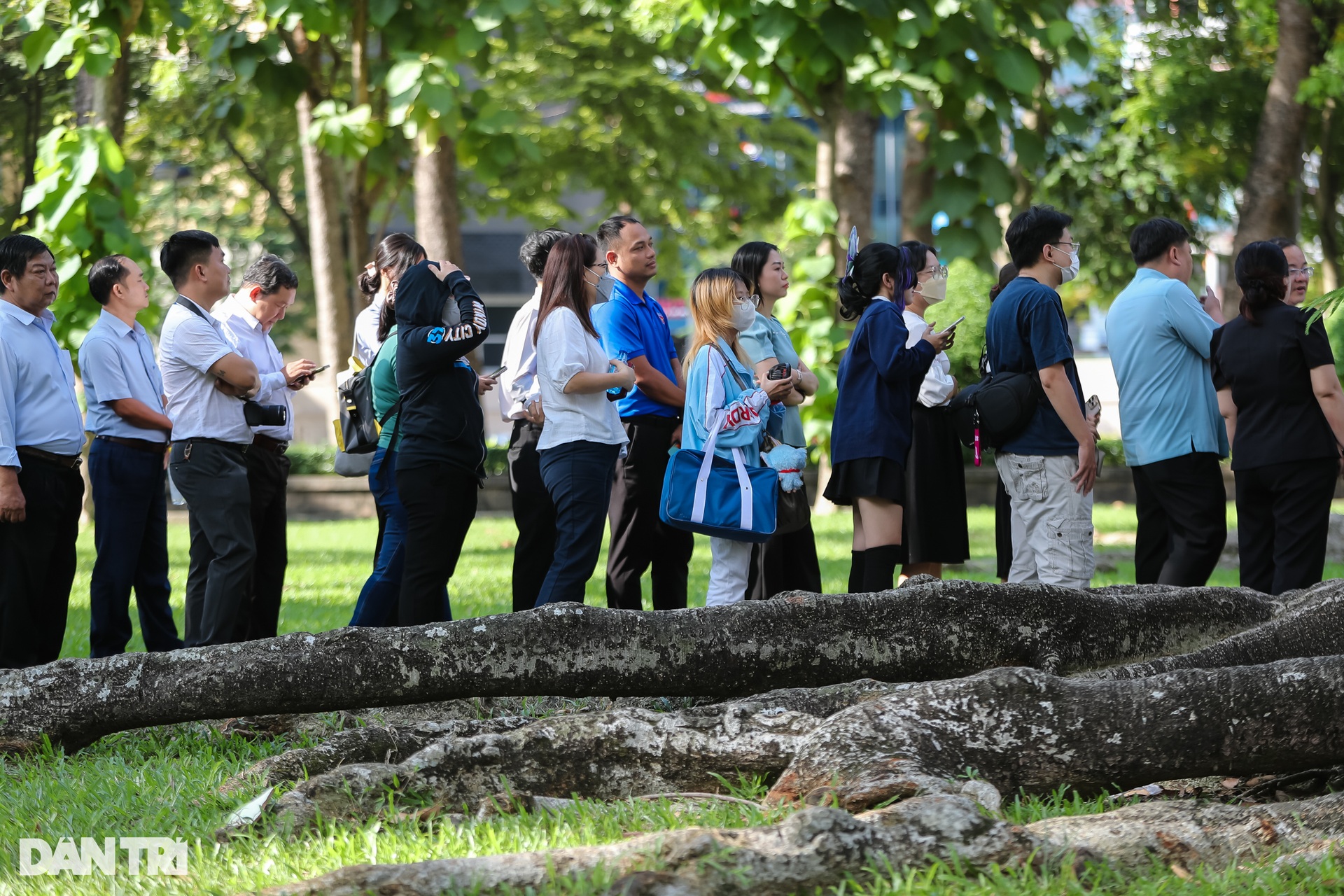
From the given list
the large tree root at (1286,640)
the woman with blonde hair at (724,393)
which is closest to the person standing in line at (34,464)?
the woman with blonde hair at (724,393)

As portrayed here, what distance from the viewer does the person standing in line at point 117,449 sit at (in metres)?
6.55

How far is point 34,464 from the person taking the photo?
6145 mm

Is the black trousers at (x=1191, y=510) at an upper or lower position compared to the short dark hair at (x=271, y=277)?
lower

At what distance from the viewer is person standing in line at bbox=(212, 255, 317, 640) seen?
691 centimetres

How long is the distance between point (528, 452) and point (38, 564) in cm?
225

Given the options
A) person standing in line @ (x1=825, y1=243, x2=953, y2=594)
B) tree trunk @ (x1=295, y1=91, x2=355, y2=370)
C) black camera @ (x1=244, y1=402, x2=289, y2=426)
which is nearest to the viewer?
person standing in line @ (x1=825, y1=243, x2=953, y2=594)

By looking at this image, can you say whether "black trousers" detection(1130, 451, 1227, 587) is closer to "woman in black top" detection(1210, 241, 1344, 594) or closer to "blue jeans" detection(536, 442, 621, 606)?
"woman in black top" detection(1210, 241, 1344, 594)

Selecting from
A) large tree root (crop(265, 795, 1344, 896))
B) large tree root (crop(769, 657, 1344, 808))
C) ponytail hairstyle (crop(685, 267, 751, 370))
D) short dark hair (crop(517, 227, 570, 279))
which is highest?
short dark hair (crop(517, 227, 570, 279))

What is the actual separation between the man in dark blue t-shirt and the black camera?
3349 mm

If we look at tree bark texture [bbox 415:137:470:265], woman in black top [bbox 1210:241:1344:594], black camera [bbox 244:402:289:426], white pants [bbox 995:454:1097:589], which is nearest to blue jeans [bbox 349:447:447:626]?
black camera [bbox 244:402:289:426]

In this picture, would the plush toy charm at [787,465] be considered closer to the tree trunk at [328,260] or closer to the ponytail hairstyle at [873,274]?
the ponytail hairstyle at [873,274]

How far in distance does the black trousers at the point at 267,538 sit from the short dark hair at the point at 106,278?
1.02 m

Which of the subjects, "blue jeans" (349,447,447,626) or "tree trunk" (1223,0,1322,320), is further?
"tree trunk" (1223,0,1322,320)

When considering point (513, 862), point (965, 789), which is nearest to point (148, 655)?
point (513, 862)
